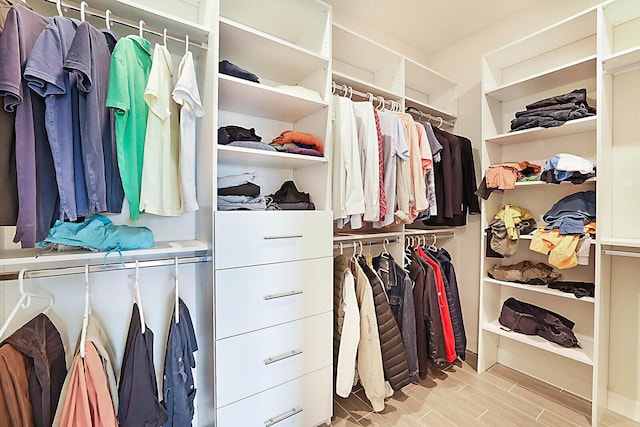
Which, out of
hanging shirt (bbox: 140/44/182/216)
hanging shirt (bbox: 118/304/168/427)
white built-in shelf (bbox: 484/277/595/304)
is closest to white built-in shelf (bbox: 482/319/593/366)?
white built-in shelf (bbox: 484/277/595/304)

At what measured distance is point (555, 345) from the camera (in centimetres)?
191

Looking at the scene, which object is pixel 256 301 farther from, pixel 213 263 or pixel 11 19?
pixel 11 19

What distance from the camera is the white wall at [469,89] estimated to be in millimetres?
2381

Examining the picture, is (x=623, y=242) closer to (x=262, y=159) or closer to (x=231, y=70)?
(x=262, y=159)

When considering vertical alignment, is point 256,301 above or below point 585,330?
above

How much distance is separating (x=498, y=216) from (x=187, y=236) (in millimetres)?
2130

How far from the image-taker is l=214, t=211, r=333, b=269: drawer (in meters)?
1.28

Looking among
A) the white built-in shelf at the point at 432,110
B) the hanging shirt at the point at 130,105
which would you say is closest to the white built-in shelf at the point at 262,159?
the hanging shirt at the point at 130,105

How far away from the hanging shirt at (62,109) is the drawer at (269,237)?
0.49m

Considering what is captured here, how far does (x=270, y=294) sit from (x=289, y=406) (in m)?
0.59

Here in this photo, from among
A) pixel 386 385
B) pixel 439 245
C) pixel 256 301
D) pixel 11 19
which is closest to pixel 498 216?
pixel 439 245

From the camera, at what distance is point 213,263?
126 cm

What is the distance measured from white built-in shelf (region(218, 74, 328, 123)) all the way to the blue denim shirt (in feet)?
3.75

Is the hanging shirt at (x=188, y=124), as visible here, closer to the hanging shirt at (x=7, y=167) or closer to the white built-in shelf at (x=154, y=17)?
the white built-in shelf at (x=154, y=17)
